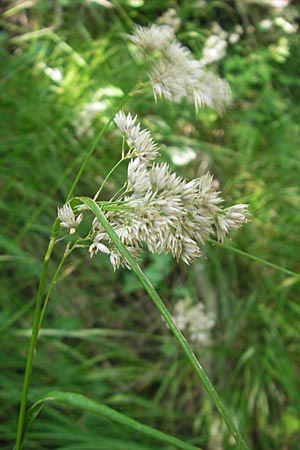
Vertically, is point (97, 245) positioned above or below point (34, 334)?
above

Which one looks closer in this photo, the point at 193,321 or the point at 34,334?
the point at 34,334

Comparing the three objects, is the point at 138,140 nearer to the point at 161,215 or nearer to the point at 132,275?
the point at 161,215

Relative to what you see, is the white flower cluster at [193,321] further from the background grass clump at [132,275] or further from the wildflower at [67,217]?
the wildflower at [67,217]

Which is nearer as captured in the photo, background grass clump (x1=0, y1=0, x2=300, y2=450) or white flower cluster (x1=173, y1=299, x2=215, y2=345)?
background grass clump (x1=0, y1=0, x2=300, y2=450)

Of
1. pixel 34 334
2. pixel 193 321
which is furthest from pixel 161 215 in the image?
pixel 193 321

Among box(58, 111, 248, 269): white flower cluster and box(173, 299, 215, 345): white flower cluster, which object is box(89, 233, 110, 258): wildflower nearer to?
box(58, 111, 248, 269): white flower cluster

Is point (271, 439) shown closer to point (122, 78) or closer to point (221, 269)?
point (221, 269)

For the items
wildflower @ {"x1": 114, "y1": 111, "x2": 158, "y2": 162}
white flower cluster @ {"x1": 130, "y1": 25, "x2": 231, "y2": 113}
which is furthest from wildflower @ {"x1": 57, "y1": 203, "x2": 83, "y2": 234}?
white flower cluster @ {"x1": 130, "y1": 25, "x2": 231, "y2": 113}
